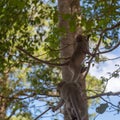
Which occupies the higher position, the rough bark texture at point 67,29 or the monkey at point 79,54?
the rough bark texture at point 67,29

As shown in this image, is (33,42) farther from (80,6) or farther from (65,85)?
(65,85)

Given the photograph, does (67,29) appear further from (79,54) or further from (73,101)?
(73,101)

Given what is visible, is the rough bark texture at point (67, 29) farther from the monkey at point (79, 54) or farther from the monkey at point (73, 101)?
the monkey at point (73, 101)

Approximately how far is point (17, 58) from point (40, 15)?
871 millimetres

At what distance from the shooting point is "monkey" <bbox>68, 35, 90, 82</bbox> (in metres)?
5.32

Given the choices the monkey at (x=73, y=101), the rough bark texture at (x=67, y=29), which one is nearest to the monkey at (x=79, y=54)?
the monkey at (x=73, y=101)

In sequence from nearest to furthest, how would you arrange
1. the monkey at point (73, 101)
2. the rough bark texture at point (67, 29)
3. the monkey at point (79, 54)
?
1. the monkey at point (73, 101)
2. the monkey at point (79, 54)
3. the rough bark texture at point (67, 29)

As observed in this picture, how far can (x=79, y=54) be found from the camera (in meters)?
5.36

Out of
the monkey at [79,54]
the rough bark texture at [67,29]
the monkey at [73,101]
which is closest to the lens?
the monkey at [73,101]

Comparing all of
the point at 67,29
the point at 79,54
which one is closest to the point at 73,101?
the point at 79,54

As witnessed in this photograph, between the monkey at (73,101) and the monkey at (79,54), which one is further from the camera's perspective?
the monkey at (79,54)

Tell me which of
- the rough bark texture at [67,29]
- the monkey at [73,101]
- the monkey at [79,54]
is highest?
the rough bark texture at [67,29]

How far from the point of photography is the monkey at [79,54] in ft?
17.4

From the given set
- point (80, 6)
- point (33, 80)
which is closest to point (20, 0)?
point (80, 6)
